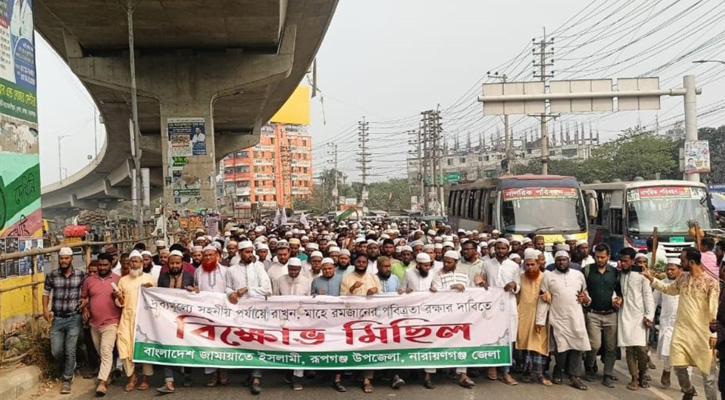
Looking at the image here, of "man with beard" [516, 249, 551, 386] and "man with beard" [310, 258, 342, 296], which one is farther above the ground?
"man with beard" [310, 258, 342, 296]

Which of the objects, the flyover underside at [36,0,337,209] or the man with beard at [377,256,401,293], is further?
the flyover underside at [36,0,337,209]

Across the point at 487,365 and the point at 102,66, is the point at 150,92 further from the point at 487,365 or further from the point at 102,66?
the point at 487,365

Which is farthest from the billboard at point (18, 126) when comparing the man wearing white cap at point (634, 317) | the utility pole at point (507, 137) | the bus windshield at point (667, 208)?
the utility pole at point (507, 137)

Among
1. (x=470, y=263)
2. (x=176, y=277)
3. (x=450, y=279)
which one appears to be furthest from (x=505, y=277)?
(x=176, y=277)

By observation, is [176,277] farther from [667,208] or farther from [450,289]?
[667,208]

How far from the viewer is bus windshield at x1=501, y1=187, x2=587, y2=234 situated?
59.3 feet

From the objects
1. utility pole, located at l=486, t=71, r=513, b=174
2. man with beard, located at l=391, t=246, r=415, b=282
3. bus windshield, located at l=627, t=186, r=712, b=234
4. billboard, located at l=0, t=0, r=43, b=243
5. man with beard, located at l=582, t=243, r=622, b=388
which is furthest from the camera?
utility pole, located at l=486, t=71, r=513, b=174

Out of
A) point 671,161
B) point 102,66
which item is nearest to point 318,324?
point 102,66

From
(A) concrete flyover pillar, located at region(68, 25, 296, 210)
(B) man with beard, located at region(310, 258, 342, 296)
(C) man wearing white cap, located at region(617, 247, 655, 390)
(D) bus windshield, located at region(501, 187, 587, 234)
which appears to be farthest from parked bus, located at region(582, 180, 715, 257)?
(B) man with beard, located at region(310, 258, 342, 296)

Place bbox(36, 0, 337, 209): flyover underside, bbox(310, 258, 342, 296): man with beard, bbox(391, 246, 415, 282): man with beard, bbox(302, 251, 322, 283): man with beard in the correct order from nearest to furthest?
bbox(310, 258, 342, 296): man with beard → bbox(302, 251, 322, 283): man with beard → bbox(391, 246, 415, 282): man with beard → bbox(36, 0, 337, 209): flyover underside

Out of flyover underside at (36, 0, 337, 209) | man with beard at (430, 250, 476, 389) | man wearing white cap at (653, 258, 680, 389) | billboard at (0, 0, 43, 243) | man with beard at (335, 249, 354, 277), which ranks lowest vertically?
man wearing white cap at (653, 258, 680, 389)

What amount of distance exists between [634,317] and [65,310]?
633cm

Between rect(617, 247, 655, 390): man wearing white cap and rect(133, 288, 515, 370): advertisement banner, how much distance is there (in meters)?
A: 1.29

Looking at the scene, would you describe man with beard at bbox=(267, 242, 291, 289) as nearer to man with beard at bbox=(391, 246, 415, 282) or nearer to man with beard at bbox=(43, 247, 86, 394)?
man with beard at bbox=(391, 246, 415, 282)
